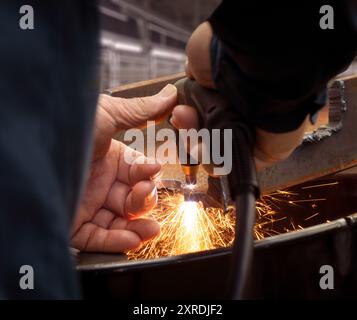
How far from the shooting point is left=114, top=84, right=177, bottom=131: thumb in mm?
867

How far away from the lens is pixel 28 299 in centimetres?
36

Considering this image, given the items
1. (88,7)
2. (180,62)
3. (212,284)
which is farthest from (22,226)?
(180,62)

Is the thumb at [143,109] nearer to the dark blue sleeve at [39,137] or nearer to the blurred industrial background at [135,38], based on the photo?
the dark blue sleeve at [39,137]

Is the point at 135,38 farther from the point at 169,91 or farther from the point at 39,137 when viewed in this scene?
the point at 39,137

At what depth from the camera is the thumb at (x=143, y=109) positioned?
867mm

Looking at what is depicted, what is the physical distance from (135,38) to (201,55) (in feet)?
16.9

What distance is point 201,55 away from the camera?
69 centimetres

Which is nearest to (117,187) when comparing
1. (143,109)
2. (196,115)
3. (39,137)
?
(143,109)

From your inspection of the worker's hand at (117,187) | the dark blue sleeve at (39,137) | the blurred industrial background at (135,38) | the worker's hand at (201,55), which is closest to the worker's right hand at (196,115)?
the worker's hand at (201,55)

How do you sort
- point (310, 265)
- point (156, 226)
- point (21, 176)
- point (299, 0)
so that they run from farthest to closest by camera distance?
point (156, 226) < point (310, 265) < point (299, 0) < point (21, 176)

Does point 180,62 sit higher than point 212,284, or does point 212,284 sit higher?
point 180,62

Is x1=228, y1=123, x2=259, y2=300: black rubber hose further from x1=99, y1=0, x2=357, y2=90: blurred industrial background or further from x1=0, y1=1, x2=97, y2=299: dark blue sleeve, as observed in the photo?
x1=99, y1=0, x2=357, y2=90: blurred industrial background
